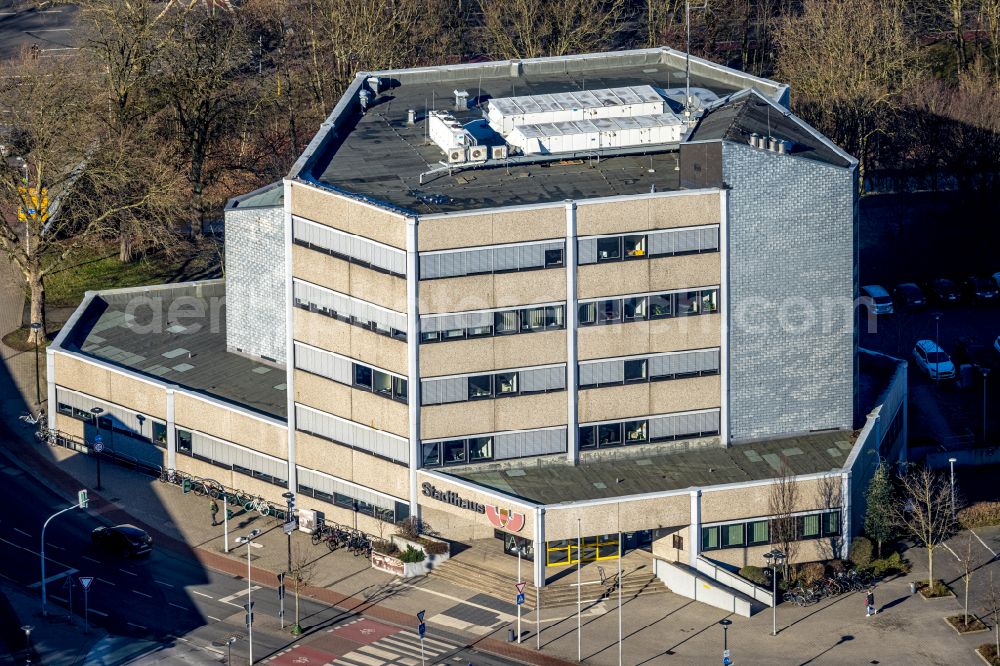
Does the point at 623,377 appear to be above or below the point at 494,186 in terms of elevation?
below

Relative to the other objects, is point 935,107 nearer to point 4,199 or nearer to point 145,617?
point 4,199

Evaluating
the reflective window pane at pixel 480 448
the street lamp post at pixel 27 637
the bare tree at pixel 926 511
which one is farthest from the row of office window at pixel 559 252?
the street lamp post at pixel 27 637

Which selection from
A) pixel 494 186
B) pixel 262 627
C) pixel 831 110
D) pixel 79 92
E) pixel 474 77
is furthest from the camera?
pixel 831 110

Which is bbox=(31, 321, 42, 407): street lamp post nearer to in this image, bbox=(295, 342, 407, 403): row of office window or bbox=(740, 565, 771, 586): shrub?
bbox=(295, 342, 407, 403): row of office window

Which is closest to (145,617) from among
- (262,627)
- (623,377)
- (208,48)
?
(262,627)

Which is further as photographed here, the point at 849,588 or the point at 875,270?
the point at 875,270

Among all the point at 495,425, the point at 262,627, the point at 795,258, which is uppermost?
the point at 795,258

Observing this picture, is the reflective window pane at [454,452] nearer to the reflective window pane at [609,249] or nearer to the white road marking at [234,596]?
the white road marking at [234,596]

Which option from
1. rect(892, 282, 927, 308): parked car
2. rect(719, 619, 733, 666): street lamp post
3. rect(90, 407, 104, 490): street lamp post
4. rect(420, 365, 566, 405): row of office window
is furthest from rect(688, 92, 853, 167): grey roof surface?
rect(90, 407, 104, 490): street lamp post
